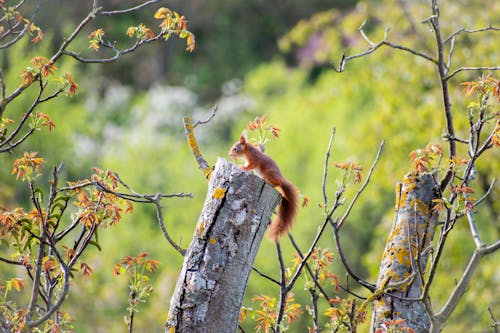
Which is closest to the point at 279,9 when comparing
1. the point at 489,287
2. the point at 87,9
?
the point at 87,9

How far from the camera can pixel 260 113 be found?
18.2m

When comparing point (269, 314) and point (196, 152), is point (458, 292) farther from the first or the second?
point (196, 152)

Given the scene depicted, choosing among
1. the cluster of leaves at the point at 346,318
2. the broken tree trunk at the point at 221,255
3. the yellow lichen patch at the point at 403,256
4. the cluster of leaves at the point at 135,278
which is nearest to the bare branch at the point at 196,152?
the broken tree trunk at the point at 221,255

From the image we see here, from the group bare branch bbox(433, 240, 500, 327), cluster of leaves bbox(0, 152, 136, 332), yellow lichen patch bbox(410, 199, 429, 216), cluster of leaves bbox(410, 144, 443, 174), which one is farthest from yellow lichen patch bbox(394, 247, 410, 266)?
cluster of leaves bbox(0, 152, 136, 332)

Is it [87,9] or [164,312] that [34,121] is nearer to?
[164,312]

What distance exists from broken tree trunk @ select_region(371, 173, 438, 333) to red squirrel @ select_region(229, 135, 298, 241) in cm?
40

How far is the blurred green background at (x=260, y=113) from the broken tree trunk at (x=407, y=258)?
2.74ft

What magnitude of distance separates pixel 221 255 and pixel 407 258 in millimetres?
850

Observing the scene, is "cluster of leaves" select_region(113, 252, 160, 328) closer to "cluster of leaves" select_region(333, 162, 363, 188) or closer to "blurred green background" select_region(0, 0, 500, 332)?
"blurred green background" select_region(0, 0, 500, 332)

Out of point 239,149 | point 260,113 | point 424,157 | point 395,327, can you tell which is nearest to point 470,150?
point 424,157

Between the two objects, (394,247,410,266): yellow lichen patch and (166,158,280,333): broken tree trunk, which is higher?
(394,247,410,266): yellow lichen patch

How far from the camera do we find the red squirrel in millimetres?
3041

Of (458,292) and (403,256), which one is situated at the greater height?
(403,256)

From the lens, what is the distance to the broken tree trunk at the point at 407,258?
2846 millimetres
